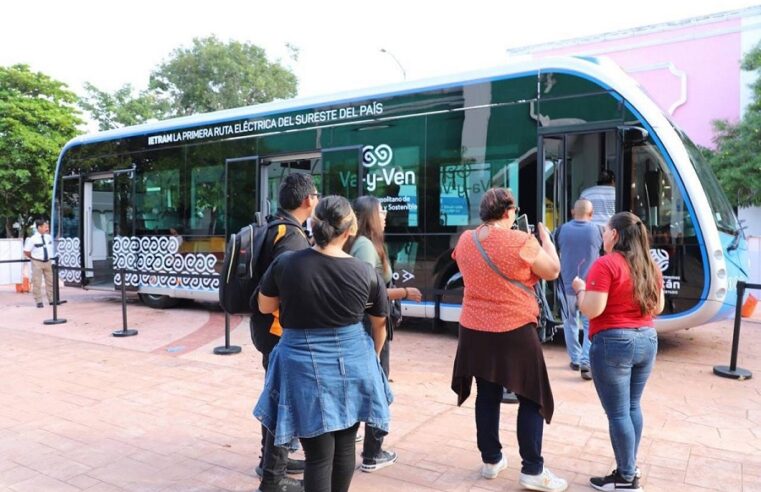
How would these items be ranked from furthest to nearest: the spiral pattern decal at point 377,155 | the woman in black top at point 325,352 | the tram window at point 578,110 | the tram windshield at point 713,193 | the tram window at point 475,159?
the spiral pattern decal at point 377,155, the tram window at point 475,159, the tram window at point 578,110, the tram windshield at point 713,193, the woman in black top at point 325,352

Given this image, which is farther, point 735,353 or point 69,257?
point 69,257

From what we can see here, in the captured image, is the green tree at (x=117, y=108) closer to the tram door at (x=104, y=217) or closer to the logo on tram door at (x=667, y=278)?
the tram door at (x=104, y=217)


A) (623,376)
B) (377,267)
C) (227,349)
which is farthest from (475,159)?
(623,376)

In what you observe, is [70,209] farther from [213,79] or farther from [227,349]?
[213,79]

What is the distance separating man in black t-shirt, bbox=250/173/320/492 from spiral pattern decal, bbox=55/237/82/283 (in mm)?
9811

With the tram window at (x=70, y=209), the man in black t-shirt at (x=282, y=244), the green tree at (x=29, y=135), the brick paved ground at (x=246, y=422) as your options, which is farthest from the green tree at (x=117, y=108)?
the man in black t-shirt at (x=282, y=244)

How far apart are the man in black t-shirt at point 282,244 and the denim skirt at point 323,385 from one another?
552mm

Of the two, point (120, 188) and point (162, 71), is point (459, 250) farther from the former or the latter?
point (162, 71)

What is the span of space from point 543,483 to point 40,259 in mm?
11391

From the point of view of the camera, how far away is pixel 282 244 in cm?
325

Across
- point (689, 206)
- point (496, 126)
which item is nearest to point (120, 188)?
point (496, 126)

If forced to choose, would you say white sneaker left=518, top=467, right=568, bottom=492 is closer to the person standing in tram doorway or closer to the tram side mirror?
the person standing in tram doorway

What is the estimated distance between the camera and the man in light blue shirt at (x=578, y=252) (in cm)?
580

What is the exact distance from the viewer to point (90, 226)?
39.4ft
